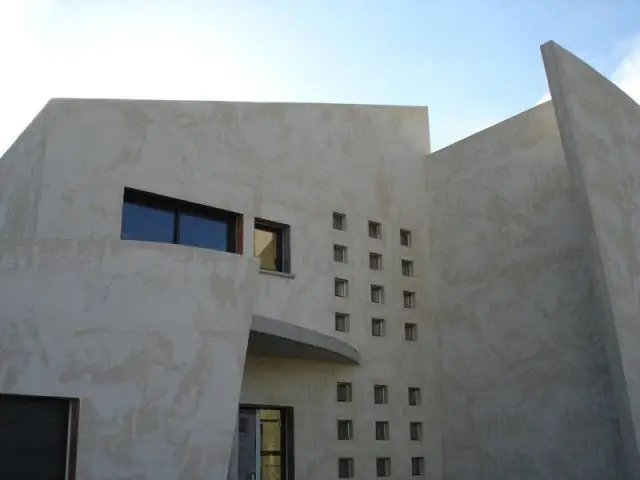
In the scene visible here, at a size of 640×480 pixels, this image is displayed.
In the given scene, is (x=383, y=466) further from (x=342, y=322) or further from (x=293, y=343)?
(x=293, y=343)

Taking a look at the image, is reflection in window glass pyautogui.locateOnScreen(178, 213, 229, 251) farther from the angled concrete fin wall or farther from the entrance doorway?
the angled concrete fin wall

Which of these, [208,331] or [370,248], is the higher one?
[370,248]

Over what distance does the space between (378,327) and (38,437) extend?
6963 mm

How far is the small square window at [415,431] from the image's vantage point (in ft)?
41.7

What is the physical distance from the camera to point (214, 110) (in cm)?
1150

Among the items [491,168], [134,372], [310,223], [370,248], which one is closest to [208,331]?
[134,372]

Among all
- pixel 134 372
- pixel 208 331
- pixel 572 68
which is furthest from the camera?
pixel 572 68

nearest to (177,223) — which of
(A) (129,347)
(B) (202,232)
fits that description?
(B) (202,232)

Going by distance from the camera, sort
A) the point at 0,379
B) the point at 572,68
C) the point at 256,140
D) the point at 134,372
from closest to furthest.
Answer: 1. the point at 0,379
2. the point at 134,372
3. the point at 572,68
4. the point at 256,140

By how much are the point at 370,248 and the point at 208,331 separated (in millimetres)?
5453

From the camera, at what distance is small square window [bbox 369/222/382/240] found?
13.3 metres

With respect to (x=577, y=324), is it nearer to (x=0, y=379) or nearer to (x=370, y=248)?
(x=370, y=248)

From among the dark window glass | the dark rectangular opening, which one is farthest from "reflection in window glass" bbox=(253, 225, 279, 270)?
the dark rectangular opening

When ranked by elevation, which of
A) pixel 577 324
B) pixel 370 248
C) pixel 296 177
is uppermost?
pixel 296 177
